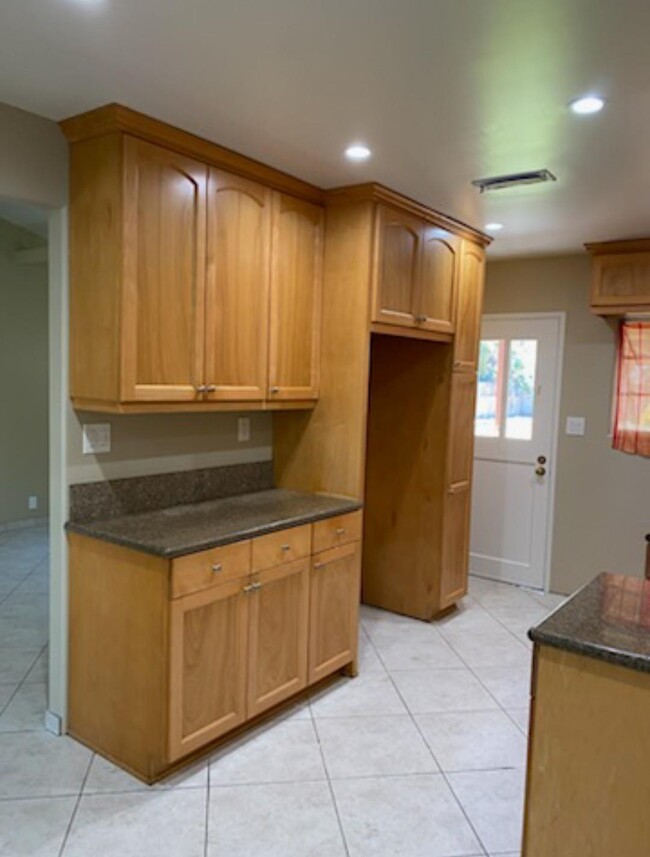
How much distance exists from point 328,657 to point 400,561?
45.5 inches

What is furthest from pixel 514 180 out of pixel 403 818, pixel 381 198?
pixel 403 818

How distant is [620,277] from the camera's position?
4035 mm

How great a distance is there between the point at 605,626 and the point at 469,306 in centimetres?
268

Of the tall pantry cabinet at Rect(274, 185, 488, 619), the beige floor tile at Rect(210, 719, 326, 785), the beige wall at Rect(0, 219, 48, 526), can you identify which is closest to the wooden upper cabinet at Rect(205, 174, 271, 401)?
the tall pantry cabinet at Rect(274, 185, 488, 619)

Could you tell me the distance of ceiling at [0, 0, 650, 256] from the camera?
5.26ft

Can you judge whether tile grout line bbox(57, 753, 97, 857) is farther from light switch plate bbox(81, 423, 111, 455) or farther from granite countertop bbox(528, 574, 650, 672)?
granite countertop bbox(528, 574, 650, 672)

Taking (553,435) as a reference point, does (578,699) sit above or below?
below

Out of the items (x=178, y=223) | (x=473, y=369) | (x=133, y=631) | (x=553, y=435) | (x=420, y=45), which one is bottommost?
(x=133, y=631)

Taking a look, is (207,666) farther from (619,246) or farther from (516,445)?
(619,246)

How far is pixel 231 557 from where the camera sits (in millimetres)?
2432

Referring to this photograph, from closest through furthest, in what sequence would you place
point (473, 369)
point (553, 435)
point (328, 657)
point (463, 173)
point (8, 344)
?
point (463, 173) < point (328, 657) < point (473, 369) < point (553, 435) < point (8, 344)

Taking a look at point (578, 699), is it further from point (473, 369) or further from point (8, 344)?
point (8, 344)

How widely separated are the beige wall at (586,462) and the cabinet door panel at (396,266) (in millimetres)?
1575

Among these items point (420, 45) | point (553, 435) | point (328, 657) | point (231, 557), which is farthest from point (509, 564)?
point (420, 45)
